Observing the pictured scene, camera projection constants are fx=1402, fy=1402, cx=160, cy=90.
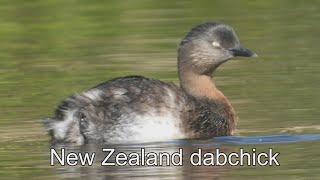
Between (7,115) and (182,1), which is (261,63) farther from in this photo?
(182,1)

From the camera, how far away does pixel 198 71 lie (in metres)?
14.0

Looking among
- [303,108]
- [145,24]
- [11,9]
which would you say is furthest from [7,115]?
[11,9]

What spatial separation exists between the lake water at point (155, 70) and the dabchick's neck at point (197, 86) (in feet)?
1.35

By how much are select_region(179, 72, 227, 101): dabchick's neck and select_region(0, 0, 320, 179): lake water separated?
16.2 inches

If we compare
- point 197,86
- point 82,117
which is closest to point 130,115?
point 82,117

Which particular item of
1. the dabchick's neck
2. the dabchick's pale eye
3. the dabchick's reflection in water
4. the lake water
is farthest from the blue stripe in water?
the dabchick's pale eye

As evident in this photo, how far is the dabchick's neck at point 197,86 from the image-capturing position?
13.9 metres

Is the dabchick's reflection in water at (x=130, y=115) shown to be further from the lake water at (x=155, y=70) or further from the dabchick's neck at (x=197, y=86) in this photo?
the dabchick's neck at (x=197, y=86)

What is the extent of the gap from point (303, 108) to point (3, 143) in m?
3.07

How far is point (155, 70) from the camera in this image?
16.3 metres

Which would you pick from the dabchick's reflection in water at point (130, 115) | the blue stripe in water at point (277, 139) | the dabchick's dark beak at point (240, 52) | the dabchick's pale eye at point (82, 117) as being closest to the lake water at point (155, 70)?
the blue stripe in water at point (277, 139)

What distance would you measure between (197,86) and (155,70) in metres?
2.44

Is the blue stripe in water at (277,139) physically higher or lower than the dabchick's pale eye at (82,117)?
lower

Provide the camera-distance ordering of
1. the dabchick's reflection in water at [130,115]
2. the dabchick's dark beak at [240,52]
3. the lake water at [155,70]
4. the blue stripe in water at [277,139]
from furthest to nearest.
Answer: the dabchick's dark beak at [240,52], the dabchick's reflection in water at [130,115], the blue stripe in water at [277,139], the lake water at [155,70]
